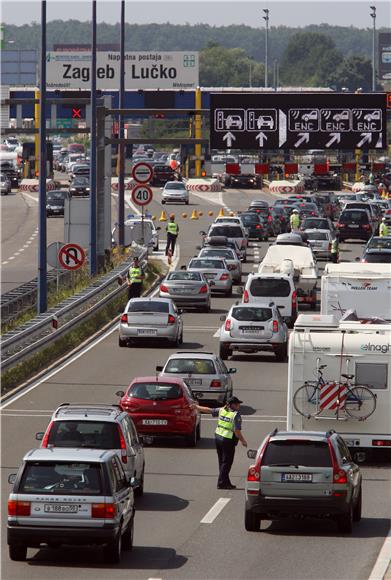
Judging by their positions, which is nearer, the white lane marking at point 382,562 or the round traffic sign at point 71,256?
the white lane marking at point 382,562

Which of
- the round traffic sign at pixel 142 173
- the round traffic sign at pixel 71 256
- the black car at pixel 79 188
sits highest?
the round traffic sign at pixel 142 173

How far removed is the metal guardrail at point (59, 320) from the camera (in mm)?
35656

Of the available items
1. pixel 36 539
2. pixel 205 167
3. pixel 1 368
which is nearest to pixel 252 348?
pixel 1 368

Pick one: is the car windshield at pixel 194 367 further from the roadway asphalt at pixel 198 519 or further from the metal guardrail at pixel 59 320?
the metal guardrail at pixel 59 320

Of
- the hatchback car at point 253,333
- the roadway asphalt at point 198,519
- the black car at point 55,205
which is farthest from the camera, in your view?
the black car at point 55,205

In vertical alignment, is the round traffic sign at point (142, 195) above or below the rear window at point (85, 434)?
above

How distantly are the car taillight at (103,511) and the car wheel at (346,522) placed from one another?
400 cm

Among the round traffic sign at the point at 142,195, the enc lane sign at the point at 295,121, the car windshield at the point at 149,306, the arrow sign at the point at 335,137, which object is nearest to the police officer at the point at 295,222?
the round traffic sign at the point at 142,195

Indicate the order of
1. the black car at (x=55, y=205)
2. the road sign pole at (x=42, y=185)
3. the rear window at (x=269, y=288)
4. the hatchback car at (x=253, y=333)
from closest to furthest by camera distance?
1. the hatchback car at (x=253, y=333)
2. the road sign pole at (x=42, y=185)
3. the rear window at (x=269, y=288)
4. the black car at (x=55, y=205)

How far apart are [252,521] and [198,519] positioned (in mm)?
1155

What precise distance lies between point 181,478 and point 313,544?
5.40 metres

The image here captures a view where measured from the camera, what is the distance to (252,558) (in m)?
19.4

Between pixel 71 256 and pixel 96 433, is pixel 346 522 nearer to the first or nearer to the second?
pixel 96 433

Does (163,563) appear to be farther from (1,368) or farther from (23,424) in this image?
(1,368)
